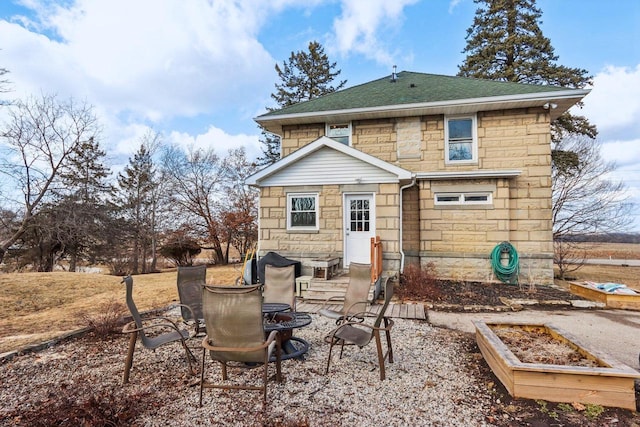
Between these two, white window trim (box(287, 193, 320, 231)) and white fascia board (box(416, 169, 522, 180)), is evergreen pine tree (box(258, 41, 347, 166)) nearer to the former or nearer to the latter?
white window trim (box(287, 193, 320, 231))

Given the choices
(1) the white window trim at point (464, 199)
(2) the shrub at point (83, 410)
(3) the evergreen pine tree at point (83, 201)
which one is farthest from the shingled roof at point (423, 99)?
(3) the evergreen pine tree at point (83, 201)

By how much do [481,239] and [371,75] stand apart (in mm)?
19123

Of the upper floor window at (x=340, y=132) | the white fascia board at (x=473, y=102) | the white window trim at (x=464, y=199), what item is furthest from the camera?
the upper floor window at (x=340, y=132)

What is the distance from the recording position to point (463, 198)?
9984 millimetres

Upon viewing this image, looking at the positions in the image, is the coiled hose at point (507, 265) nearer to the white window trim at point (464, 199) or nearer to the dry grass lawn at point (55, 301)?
the white window trim at point (464, 199)

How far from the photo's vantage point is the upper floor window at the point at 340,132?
11289 millimetres

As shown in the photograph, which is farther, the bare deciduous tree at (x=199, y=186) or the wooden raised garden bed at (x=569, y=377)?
the bare deciduous tree at (x=199, y=186)

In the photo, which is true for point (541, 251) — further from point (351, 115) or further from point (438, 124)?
point (351, 115)

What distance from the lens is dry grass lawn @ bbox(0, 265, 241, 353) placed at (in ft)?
19.3

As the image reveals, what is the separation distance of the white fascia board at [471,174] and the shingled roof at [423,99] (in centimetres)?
210

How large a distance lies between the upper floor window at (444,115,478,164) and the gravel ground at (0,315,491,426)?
23.7 ft

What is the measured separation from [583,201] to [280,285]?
15582 mm

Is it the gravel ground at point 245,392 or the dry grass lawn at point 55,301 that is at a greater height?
the gravel ground at point 245,392

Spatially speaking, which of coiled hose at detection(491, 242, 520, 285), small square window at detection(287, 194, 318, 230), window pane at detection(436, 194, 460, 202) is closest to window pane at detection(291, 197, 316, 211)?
small square window at detection(287, 194, 318, 230)
